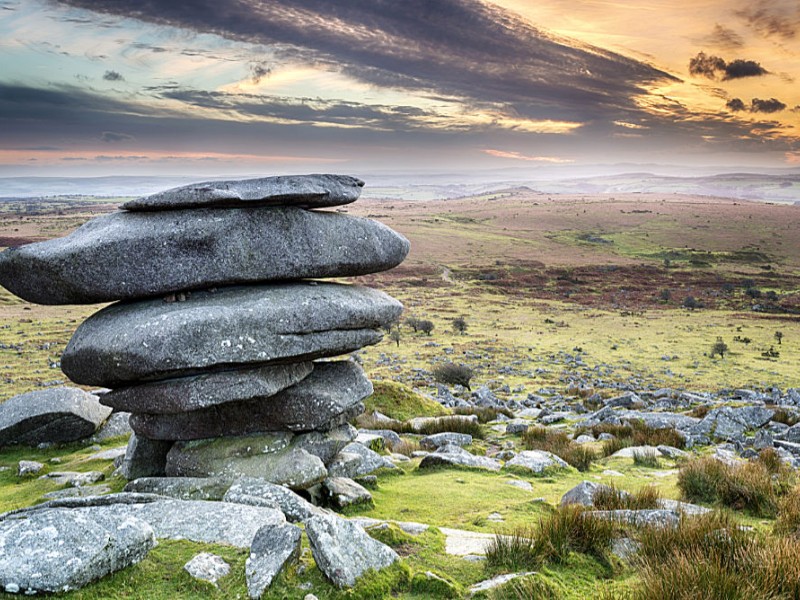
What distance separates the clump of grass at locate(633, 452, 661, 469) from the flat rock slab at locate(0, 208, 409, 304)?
8.75 m

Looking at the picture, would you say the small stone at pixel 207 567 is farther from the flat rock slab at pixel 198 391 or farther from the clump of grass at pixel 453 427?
the clump of grass at pixel 453 427

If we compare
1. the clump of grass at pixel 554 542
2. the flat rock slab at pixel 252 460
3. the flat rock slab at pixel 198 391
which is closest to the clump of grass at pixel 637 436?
the flat rock slab at pixel 252 460

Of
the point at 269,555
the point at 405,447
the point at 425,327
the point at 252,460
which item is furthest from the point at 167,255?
the point at 425,327

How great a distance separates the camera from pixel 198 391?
35.0ft

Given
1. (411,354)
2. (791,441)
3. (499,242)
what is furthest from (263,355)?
(499,242)

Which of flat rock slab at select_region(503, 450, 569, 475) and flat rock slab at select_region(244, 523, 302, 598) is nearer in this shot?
flat rock slab at select_region(244, 523, 302, 598)

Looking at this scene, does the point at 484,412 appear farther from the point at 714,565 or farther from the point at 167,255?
the point at 714,565

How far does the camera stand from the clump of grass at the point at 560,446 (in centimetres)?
1393

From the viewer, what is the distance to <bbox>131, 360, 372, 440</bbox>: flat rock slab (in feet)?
37.9

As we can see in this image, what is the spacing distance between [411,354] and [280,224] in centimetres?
3003

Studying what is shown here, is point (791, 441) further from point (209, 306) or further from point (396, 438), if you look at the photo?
point (209, 306)

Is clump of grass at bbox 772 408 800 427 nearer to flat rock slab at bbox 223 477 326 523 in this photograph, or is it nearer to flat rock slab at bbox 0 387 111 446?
flat rock slab at bbox 223 477 326 523

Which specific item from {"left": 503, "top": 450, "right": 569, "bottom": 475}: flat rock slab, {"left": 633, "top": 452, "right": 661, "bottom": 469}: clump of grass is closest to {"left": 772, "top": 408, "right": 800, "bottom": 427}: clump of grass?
{"left": 633, "top": 452, "right": 661, "bottom": 469}: clump of grass

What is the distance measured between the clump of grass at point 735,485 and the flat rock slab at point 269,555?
24.8ft
